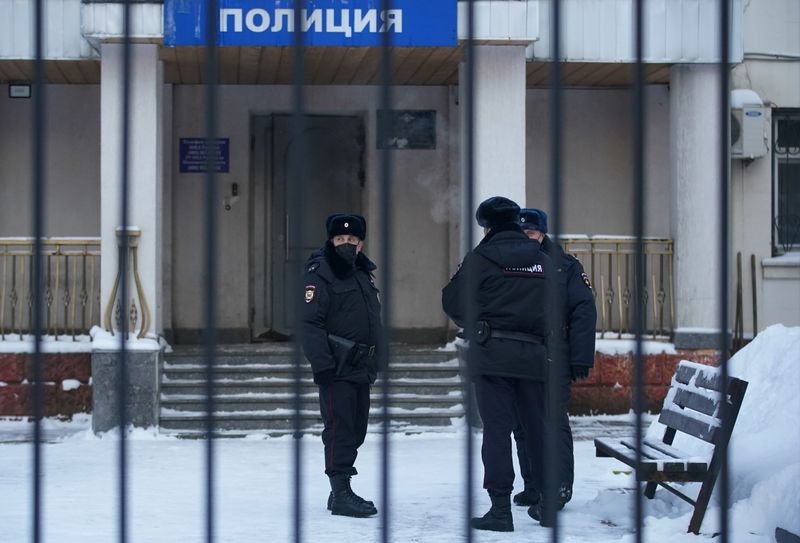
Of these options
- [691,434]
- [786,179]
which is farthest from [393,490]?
[786,179]

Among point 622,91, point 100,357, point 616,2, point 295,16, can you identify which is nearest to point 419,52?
point 616,2

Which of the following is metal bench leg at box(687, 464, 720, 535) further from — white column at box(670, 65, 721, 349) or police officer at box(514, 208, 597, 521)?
white column at box(670, 65, 721, 349)

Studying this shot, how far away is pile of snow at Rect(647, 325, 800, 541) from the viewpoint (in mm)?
5621

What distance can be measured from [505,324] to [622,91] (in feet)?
22.9

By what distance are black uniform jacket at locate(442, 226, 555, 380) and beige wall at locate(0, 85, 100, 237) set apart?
7055 millimetres

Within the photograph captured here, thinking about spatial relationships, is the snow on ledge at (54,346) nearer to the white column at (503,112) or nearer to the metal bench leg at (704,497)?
the white column at (503,112)

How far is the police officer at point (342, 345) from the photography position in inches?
264

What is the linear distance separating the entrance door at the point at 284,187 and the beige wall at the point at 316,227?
5.4 inches

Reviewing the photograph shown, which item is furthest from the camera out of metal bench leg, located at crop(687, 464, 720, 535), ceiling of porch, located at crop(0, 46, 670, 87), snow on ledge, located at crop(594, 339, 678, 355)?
snow on ledge, located at crop(594, 339, 678, 355)

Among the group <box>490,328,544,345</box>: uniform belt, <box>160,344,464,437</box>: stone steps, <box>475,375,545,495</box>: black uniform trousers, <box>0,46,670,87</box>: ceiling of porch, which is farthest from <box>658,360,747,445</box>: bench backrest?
<box>0,46,670,87</box>: ceiling of porch

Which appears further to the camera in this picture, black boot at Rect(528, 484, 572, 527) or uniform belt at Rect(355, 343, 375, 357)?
uniform belt at Rect(355, 343, 375, 357)

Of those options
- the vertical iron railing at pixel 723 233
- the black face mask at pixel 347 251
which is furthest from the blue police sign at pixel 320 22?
the vertical iron railing at pixel 723 233

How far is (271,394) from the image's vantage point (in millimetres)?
10867

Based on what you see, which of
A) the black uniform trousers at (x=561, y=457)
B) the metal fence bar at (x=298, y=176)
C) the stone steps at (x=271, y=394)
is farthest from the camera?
the stone steps at (x=271, y=394)
